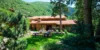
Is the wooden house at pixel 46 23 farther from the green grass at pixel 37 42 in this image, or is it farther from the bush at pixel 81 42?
the bush at pixel 81 42

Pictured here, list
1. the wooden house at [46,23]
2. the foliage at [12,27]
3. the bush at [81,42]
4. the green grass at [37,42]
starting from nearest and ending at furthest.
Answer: the bush at [81,42] < the foliage at [12,27] < the green grass at [37,42] < the wooden house at [46,23]

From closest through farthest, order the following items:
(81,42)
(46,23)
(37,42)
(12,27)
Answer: (81,42) → (12,27) → (37,42) → (46,23)

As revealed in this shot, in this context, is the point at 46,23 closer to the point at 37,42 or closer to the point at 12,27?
the point at 37,42

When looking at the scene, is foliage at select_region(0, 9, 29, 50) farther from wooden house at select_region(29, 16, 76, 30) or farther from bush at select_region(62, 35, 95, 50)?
wooden house at select_region(29, 16, 76, 30)

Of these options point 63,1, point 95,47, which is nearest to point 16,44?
point 95,47

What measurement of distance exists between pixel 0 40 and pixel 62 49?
22.2 feet

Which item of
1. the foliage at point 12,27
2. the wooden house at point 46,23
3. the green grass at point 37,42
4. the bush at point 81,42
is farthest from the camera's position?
the wooden house at point 46,23

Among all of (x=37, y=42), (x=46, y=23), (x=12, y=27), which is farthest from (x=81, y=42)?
(x=46, y=23)

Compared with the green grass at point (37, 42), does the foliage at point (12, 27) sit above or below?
above

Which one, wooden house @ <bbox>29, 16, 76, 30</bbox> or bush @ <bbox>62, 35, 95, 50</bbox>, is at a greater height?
bush @ <bbox>62, 35, 95, 50</bbox>

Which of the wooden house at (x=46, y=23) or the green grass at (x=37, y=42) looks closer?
the green grass at (x=37, y=42)

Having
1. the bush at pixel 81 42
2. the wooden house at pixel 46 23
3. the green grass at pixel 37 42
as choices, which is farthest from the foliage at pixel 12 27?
the wooden house at pixel 46 23

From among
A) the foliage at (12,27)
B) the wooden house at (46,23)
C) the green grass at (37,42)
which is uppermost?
the foliage at (12,27)

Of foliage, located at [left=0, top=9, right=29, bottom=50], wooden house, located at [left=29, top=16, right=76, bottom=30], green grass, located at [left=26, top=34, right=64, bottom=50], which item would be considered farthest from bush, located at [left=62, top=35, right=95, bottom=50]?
wooden house, located at [left=29, top=16, right=76, bottom=30]
